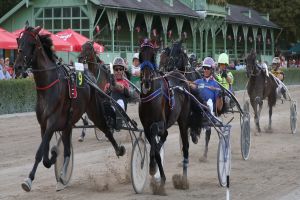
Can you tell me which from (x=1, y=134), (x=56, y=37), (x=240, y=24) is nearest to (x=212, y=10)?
(x=240, y=24)

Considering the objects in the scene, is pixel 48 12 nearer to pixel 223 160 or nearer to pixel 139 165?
pixel 223 160

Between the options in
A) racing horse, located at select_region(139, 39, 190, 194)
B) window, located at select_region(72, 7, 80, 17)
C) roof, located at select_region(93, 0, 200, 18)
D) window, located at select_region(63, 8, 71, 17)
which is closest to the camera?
racing horse, located at select_region(139, 39, 190, 194)

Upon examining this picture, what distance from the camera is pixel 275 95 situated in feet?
59.4

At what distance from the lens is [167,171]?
10.9 m

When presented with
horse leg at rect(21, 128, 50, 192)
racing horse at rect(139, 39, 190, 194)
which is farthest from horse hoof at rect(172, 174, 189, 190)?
horse leg at rect(21, 128, 50, 192)

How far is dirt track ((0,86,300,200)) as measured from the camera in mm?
8875

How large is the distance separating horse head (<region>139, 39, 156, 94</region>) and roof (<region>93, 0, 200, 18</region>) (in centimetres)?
2414

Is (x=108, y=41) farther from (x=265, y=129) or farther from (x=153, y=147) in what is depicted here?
(x=153, y=147)

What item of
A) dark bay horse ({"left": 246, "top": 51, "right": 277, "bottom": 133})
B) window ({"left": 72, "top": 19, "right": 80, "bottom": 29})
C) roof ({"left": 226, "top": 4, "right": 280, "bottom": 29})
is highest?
roof ({"left": 226, "top": 4, "right": 280, "bottom": 29})

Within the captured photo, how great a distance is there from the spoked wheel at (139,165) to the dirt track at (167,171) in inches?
5.2

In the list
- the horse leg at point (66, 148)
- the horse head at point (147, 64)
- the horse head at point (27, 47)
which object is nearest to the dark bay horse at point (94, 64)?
the horse leg at point (66, 148)

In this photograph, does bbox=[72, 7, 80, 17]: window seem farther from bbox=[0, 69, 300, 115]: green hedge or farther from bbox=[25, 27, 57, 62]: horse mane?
bbox=[25, 27, 57, 62]: horse mane

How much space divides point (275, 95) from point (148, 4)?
2042 cm

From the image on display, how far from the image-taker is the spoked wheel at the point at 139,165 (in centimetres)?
875
